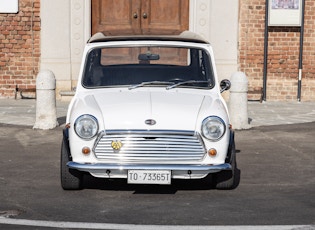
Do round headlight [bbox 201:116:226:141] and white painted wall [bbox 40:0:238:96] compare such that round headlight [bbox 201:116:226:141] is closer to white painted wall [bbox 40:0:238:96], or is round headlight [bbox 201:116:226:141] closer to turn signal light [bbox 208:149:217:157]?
turn signal light [bbox 208:149:217:157]

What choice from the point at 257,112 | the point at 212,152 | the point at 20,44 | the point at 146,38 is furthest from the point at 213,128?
the point at 20,44

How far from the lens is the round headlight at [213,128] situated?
849cm

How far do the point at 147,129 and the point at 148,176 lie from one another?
1.49 ft

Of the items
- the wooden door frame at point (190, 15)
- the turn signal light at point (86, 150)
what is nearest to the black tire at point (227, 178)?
the turn signal light at point (86, 150)

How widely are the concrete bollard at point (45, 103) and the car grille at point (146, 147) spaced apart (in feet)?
18.8

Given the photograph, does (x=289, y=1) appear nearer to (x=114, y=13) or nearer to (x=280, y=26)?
(x=280, y=26)

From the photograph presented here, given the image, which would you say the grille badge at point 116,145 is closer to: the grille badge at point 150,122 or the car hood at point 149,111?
the car hood at point 149,111

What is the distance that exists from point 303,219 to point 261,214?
1.31 feet

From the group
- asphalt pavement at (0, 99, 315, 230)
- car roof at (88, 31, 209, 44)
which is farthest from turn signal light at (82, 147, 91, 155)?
car roof at (88, 31, 209, 44)

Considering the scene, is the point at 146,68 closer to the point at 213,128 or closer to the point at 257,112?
the point at 213,128

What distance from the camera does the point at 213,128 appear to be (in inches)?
336

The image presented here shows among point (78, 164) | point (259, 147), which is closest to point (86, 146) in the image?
point (78, 164)

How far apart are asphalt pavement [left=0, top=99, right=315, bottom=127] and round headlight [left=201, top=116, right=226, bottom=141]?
20.0 feet

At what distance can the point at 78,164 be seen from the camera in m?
8.49
